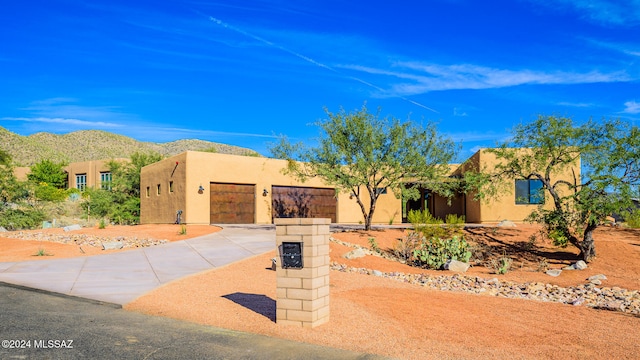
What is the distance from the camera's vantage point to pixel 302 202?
3222 cm

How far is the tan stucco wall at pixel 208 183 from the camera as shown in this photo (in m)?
26.7

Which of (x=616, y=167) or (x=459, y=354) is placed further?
(x=616, y=167)

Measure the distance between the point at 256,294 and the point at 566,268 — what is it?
12418 millimetres

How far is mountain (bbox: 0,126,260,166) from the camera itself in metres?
76.6

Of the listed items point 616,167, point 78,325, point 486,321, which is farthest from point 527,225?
point 78,325

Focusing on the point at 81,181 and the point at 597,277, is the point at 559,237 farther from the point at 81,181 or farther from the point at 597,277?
the point at 81,181

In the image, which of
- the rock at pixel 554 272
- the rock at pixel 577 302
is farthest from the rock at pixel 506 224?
the rock at pixel 577 302

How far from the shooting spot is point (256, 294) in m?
9.16

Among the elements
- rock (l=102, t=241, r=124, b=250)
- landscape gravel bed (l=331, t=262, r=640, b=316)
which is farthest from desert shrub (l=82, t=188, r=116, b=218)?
landscape gravel bed (l=331, t=262, r=640, b=316)

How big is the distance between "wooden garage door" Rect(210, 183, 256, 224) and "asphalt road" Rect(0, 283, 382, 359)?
2003cm

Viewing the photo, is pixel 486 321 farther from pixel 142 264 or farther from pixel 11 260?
pixel 11 260

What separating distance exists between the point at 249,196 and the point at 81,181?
2888 cm

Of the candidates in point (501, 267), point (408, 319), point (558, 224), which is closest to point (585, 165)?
point (558, 224)

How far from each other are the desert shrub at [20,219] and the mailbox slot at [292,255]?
26656mm
